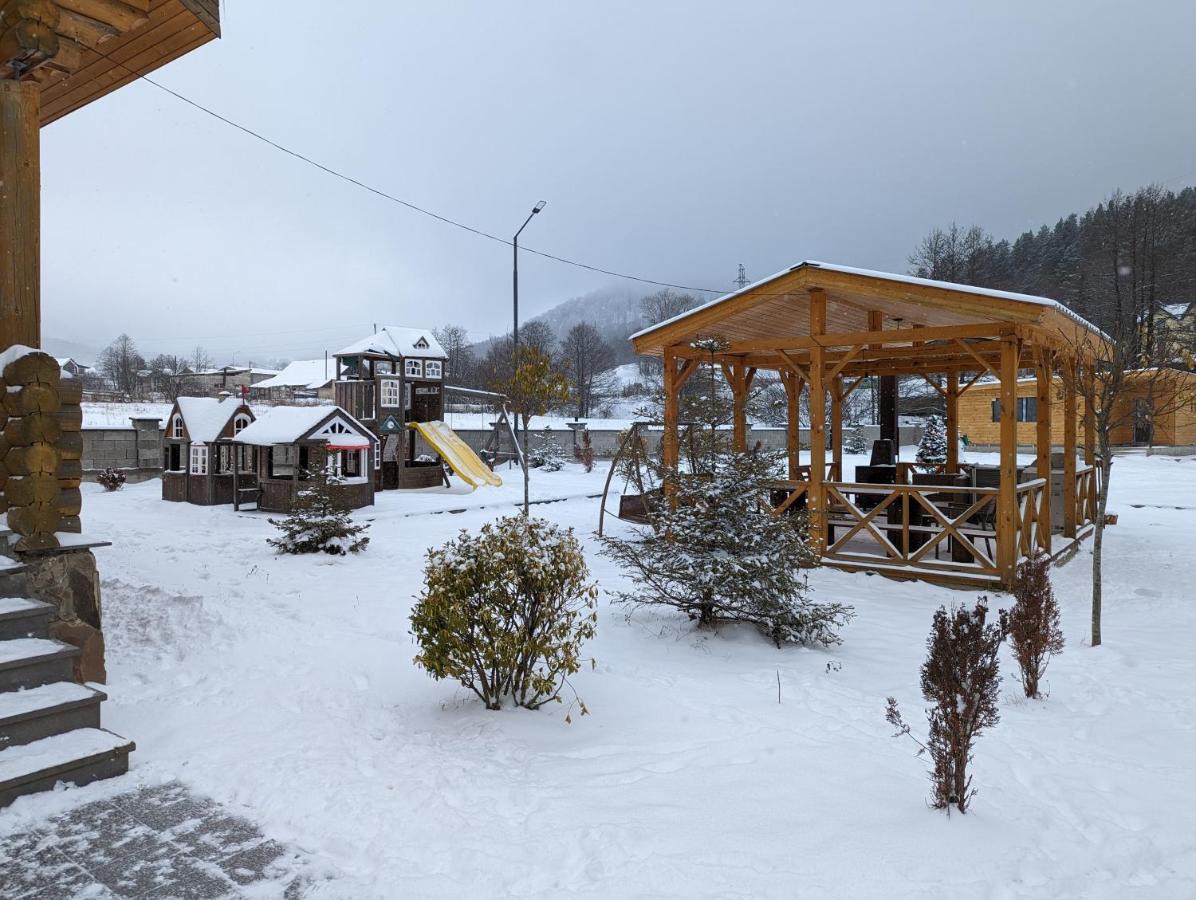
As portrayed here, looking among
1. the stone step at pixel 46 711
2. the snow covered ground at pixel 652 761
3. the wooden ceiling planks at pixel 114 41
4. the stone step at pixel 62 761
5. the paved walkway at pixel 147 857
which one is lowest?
the snow covered ground at pixel 652 761

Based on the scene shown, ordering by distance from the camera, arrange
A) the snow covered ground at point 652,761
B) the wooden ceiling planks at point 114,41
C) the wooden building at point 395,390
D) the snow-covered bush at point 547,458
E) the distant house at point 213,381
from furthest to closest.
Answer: the distant house at point 213,381
the snow-covered bush at point 547,458
the wooden building at point 395,390
the wooden ceiling planks at point 114,41
the snow covered ground at point 652,761

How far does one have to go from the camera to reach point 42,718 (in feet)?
10.0

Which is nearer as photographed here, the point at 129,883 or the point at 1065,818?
the point at 129,883

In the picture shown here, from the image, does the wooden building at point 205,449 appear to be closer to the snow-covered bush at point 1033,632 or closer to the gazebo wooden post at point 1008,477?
the gazebo wooden post at point 1008,477

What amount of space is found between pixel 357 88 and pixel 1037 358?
A: 51.8 feet

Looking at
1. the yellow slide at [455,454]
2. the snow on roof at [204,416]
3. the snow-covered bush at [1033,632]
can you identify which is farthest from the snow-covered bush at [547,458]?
the snow-covered bush at [1033,632]

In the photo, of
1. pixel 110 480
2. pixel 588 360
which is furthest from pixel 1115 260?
pixel 110 480

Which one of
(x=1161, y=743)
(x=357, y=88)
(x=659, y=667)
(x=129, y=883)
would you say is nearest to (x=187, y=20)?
(x=129, y=883)

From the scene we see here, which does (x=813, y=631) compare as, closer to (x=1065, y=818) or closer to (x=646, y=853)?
(x=1065, y=818)

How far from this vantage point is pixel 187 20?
4941mm

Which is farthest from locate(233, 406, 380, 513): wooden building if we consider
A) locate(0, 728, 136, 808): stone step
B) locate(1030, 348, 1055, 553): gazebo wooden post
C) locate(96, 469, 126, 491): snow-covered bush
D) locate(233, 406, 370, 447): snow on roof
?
locate(1030, 348, 1055, 553): gazebo wooden post

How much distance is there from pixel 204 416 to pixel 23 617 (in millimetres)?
12879

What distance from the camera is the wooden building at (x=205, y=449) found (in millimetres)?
14711

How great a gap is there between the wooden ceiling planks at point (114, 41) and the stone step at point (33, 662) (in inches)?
141
